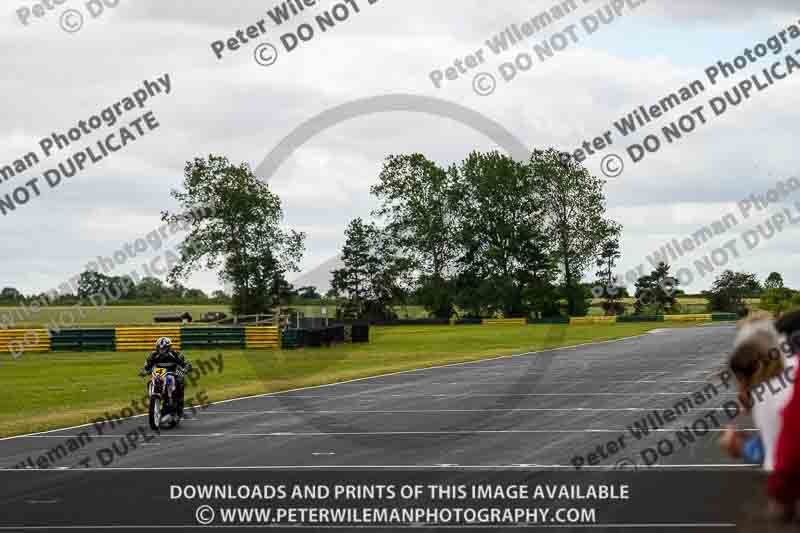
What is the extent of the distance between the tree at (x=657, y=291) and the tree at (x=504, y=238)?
16.6m

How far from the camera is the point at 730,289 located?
116 m

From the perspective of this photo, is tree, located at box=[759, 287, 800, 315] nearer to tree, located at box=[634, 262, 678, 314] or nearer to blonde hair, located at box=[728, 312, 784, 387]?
blonde hair, located at box=[728, 312, 784, 387]

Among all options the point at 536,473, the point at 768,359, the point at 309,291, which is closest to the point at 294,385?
the point at 536,473

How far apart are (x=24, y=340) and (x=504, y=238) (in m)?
58.1

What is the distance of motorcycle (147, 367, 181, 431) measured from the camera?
64.7 feet

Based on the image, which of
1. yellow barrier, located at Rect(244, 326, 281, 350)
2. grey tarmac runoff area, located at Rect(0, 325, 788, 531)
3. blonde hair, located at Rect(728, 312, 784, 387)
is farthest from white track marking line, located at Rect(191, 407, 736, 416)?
yellow barrier, located at Rect(244, 326, 281, 350)

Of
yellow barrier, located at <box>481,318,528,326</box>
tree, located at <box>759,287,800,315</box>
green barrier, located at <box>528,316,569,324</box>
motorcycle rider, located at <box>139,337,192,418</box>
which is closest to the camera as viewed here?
motorcycle rider, located at <box>139,337,192,418</box>

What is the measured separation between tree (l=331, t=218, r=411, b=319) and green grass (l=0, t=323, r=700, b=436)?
4408cm

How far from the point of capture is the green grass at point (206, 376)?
2633 centimetres

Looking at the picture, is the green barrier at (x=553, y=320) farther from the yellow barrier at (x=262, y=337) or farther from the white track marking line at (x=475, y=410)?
the white track marking line at (x=475, y=410)

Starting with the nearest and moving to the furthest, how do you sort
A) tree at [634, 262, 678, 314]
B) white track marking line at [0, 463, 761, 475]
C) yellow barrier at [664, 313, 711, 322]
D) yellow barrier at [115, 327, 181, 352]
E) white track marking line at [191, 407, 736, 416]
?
white track marking line at [0, 463, 761, 475] → white track marking line at [191, 407, 736, 416] → yellow barrier at [115, 327, 181, 352] → yellow barrier at [664, 313, 711, 322] → tree at [634, 262, 678, 314]

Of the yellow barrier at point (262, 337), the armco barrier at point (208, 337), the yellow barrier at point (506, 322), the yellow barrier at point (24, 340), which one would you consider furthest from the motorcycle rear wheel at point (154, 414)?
the yellow barrier at point (506, 322)

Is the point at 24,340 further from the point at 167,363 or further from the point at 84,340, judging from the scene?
the point at 167,363

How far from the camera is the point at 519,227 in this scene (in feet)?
344
